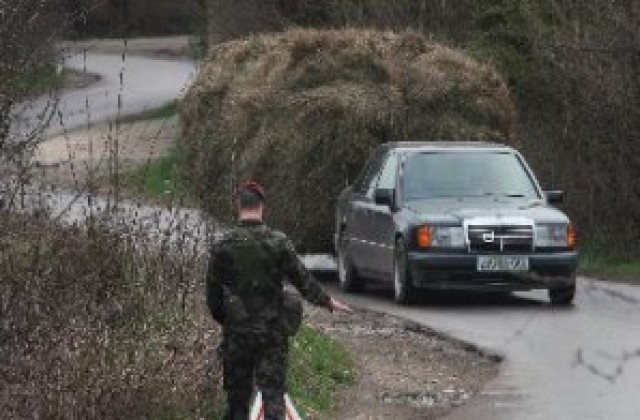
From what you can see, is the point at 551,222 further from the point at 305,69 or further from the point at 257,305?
the point at 257,305

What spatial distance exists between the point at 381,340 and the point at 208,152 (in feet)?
28.4

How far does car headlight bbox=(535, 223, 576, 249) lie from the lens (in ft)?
62.8

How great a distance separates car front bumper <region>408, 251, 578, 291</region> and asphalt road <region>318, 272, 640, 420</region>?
256 mm

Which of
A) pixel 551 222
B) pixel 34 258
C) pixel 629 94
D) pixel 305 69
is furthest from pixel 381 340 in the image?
pixel 629 94

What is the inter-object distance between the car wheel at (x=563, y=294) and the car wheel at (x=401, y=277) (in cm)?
145

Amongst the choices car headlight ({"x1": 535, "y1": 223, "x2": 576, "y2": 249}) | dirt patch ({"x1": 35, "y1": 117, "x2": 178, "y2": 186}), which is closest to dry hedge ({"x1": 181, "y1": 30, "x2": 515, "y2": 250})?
dirt patch ({"x1": 35, "y1": 117, "x2": 178, "y2": 186})

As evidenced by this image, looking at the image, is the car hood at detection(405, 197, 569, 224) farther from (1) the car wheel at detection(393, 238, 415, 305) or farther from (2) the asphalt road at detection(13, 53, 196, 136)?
(2) the asphalt road at detection(13, 53, 196, 136)

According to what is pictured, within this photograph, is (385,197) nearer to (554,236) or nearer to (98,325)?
(554,236)

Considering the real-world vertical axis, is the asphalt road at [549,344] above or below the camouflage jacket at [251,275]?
below

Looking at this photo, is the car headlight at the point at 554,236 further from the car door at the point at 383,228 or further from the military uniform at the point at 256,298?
the military uniform at the point at 256,298

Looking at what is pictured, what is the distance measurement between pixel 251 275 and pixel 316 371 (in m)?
3.76

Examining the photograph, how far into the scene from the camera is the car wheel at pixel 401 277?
19266mm

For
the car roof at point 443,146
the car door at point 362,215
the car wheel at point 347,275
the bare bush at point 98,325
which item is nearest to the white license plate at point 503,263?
the car door at point 362,215

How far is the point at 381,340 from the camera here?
17.0m
